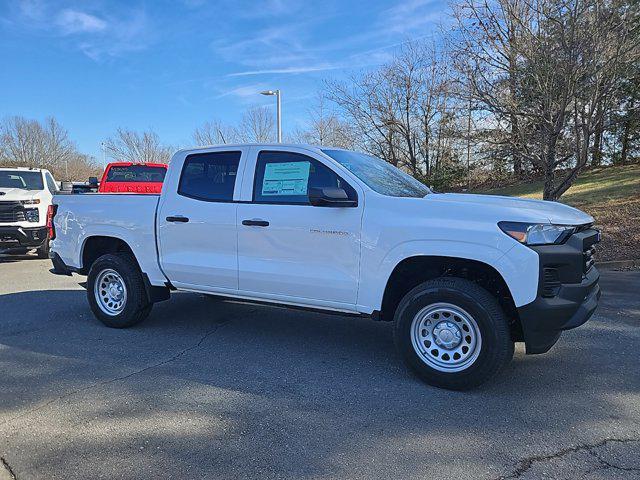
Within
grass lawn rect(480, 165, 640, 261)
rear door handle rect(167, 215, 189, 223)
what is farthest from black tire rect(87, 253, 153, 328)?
grass lawn rect(480, 165, 640, 261)

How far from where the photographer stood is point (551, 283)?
3643 millimetres

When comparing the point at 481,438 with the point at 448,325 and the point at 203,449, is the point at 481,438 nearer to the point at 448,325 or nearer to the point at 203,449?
the point at 448,325

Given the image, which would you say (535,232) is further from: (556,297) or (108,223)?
(108,223)

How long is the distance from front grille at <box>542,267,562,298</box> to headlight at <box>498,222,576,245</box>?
0.69 ft

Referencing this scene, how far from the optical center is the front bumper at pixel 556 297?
3.59 metres

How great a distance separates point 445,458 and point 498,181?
2364 centimetres

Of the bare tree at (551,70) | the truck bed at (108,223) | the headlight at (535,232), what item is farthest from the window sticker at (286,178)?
the bare tree at (551,70)

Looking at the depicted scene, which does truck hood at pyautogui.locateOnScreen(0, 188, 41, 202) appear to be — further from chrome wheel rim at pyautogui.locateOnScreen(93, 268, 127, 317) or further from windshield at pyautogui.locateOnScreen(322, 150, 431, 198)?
windshield at pyautogui.locateOnScreen(322, 150, 431, 198)

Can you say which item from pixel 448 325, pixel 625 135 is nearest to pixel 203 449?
pixel 448 325

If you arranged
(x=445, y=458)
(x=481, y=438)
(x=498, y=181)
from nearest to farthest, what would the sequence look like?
1. (x=445, y=458)
2. (x=481, y=438)
3. (x=498, y=181)

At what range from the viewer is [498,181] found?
24812mm

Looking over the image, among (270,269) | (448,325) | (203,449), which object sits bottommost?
(203,449)

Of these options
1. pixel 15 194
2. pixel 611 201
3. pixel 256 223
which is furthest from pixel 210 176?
pixel 611 201

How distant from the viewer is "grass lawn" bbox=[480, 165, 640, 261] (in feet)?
32.1
